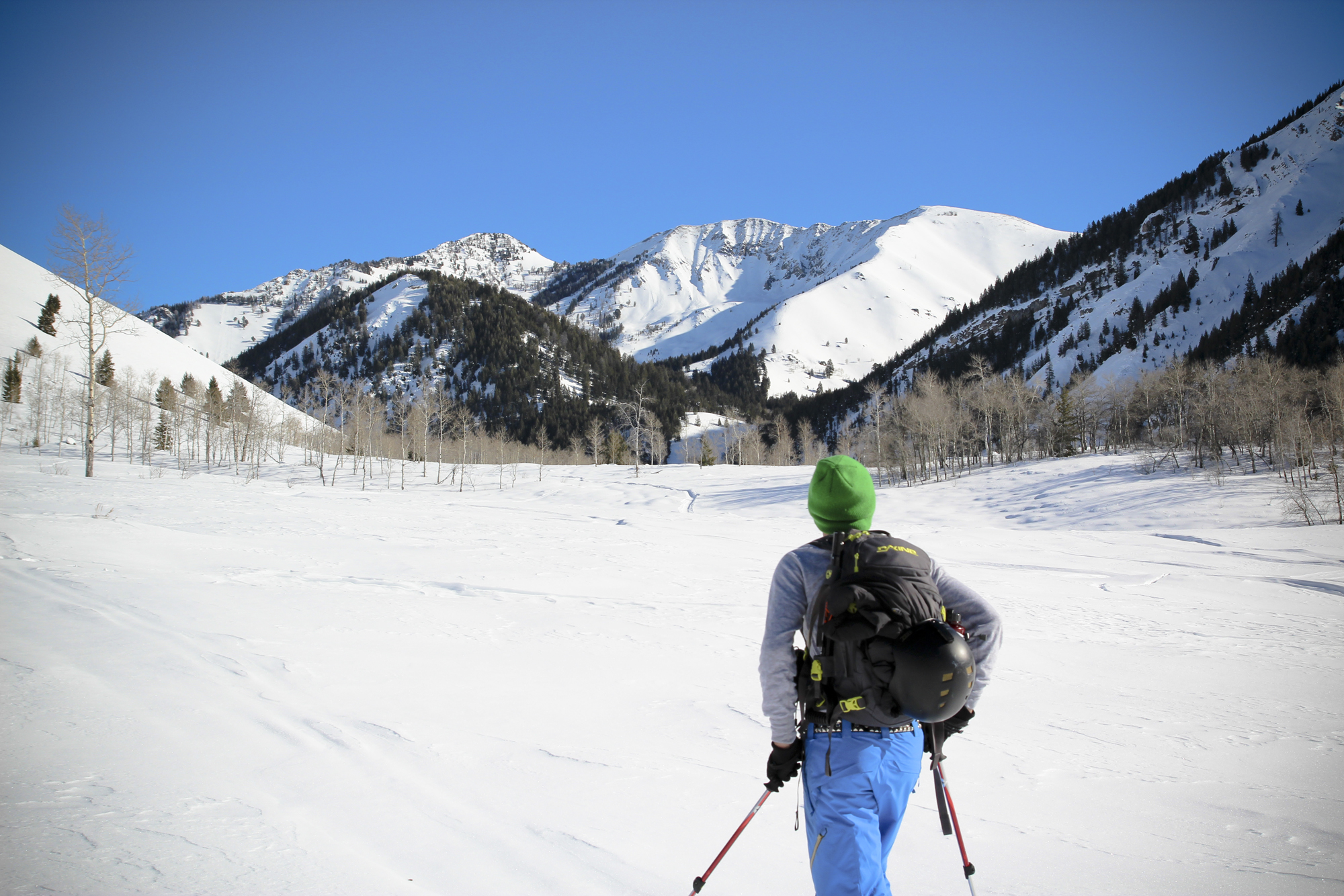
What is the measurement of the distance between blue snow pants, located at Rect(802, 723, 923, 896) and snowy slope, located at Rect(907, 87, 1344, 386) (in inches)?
4715

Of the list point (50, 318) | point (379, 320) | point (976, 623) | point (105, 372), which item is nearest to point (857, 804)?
point (976, 623)

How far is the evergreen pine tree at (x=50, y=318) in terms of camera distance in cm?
5788

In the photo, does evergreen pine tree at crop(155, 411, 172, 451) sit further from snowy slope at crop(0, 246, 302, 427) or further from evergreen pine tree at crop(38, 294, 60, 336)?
evergreen pine tree at crop(38, 294, 60, 336)

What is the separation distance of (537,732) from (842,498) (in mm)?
3448

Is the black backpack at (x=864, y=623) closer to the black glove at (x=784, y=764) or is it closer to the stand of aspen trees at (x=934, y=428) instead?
the black glove at (x=784, y=764)

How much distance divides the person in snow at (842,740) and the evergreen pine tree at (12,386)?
69.9 metres

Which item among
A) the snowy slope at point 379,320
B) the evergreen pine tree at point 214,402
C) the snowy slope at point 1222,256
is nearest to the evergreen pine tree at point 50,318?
the evergreen pine tree at point 214,402

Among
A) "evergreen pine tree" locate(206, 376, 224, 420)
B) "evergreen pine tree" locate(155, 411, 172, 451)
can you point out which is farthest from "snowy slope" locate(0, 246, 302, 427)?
"evergreen pine tree" locate(155, 411, 172, 451)

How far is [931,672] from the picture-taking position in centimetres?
185

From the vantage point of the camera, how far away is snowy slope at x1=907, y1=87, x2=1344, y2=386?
4358 inches

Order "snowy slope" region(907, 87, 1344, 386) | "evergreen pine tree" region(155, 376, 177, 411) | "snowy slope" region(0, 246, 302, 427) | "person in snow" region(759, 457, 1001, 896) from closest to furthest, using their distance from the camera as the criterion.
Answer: "person in snow" region(759, 457, 1001, 896) → "evergreen pine tree" region(155, 376, 177, 411) → "snowy slope" region(0, 246, 302, 427) → "snowy slope" region(907, 87, 1344, 386)

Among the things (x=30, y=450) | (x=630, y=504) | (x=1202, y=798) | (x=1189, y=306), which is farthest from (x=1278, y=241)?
(x=30, y=450)

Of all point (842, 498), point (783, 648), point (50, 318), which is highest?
point (50, 318)

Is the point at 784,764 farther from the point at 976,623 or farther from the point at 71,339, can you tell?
the point at 71,339
